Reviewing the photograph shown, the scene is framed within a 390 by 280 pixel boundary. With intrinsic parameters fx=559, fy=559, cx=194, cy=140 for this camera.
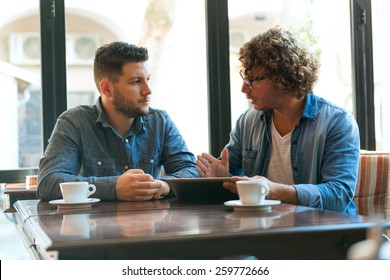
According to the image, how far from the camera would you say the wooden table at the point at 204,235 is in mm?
874

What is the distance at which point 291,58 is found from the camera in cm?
209

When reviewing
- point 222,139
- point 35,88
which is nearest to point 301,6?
point 222,139

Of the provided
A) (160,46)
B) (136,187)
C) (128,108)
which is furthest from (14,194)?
(160,46)

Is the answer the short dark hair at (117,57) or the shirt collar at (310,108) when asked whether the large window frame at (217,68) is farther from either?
the shirt collar at (310,108)

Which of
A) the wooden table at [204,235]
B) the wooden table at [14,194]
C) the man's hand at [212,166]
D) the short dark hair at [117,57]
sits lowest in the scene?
the wooden table at [14,194]

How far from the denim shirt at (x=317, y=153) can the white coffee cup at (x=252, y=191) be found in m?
0.38

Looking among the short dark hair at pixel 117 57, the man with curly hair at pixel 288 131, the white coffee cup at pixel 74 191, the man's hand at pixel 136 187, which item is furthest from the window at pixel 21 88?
the white coffee cup at pixel 74 191

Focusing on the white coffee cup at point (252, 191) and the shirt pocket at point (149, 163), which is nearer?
the white coffee cup at point (252, 191)

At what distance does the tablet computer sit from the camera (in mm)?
1590

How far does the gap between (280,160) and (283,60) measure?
369 mm

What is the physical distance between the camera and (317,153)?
189 cm
